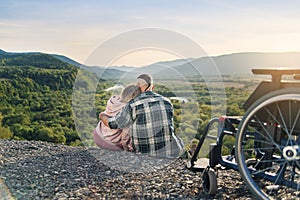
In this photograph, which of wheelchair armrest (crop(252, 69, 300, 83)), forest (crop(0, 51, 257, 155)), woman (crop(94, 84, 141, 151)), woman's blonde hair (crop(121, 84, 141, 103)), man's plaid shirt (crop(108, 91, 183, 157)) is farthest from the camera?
forest (crop(0, 51, 257, 155))

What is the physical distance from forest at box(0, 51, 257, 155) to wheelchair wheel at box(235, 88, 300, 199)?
5.11 ft

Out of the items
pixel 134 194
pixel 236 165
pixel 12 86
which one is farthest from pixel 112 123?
pixel 12 86

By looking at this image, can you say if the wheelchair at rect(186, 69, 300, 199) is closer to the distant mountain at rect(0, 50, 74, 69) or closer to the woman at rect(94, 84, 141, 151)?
the woman at rect(94, 84, 141, 151)

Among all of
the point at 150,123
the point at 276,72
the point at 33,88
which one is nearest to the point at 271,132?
the point at 276,72

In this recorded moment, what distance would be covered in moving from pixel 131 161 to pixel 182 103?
4.14 feet

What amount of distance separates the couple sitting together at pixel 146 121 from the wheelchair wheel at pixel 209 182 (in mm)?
1551

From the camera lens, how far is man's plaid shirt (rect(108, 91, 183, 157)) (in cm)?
584

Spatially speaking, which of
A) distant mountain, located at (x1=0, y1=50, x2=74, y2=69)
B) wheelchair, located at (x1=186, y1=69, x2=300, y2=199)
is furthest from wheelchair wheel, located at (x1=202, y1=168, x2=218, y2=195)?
distant mountain, located at (x1=0, y1=50, x2=74, y2=69)

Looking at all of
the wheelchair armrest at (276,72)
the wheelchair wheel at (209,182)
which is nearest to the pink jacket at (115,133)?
the wheelchair wheel at (209,182)

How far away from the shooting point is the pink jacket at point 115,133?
6271mm

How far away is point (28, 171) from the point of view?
5.22 m

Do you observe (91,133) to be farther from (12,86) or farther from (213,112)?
(12,86)

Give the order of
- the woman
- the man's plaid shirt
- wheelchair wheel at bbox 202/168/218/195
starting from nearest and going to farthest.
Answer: wheelchair wheel at bbox 202/168/218/195
the man's plaid shirt
the woman

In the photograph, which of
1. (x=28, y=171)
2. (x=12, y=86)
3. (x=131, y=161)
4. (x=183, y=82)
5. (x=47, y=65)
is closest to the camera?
(x=28, y=171)
